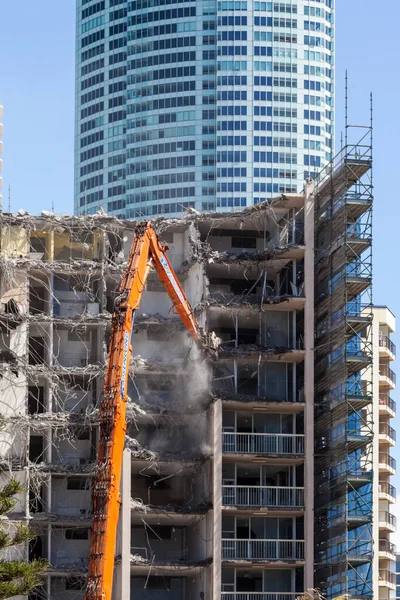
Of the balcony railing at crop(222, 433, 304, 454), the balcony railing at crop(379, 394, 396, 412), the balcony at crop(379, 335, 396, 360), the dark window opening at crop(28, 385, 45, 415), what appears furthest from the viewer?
the balcony at crop(379, 335, 396, 360)

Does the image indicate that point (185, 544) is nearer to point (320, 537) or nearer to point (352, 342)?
point (320, 537)

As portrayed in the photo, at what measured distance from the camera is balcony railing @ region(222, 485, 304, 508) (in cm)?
8525

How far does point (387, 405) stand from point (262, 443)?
31092mm

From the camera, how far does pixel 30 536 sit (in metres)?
70.4

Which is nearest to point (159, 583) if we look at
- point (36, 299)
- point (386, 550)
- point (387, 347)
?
point (36, 299)

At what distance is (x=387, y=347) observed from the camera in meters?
118

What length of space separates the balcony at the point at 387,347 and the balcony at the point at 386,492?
8.57m

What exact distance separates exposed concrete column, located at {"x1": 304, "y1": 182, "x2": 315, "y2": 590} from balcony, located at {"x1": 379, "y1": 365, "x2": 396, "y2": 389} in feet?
94.6

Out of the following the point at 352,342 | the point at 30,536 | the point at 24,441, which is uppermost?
the point at 352,342

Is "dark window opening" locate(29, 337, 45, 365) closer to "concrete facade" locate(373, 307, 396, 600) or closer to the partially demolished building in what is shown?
the partially demolished building

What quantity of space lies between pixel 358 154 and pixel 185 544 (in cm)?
2173

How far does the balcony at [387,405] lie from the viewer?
11485cm

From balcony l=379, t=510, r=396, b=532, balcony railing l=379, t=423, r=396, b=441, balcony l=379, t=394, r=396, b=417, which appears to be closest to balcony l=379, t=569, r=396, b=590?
balcony l=379, t=510, r=396, b=532

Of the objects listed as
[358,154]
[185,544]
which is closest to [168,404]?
[185,544]
